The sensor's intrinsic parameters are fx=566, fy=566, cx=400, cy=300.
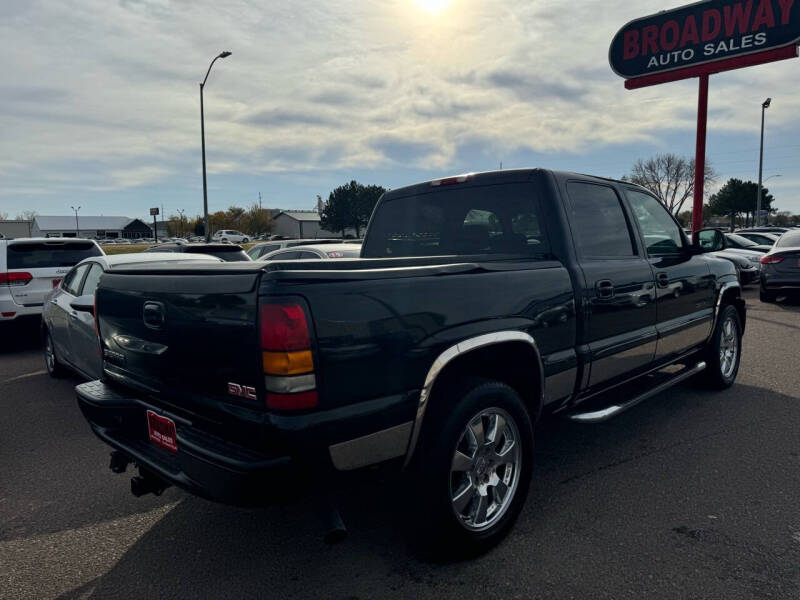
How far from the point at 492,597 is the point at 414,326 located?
1221 mm

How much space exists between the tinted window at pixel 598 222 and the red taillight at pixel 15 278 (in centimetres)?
778

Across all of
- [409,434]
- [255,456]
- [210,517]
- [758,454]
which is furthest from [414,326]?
[758,454]

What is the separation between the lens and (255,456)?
2.21 metres

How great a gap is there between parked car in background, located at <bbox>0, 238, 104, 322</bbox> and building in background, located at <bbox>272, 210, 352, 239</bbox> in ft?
331

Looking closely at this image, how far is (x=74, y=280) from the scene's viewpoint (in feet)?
20.6

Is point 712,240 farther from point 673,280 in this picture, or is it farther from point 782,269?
point 782,269

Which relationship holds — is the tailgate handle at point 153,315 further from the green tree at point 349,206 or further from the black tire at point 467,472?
the green tree at point 349,206

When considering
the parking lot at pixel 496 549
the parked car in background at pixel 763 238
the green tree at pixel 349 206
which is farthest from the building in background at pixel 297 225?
the parking lot at pixel 496 549

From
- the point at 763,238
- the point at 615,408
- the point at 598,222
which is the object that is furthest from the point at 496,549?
the point at 763,238

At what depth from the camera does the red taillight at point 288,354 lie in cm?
208

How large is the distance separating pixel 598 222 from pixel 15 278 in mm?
7936

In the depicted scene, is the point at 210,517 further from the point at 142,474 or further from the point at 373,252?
the point at 373,252

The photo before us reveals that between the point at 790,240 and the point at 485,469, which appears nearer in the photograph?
the point at 485,469

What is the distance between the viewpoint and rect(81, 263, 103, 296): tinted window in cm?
570
